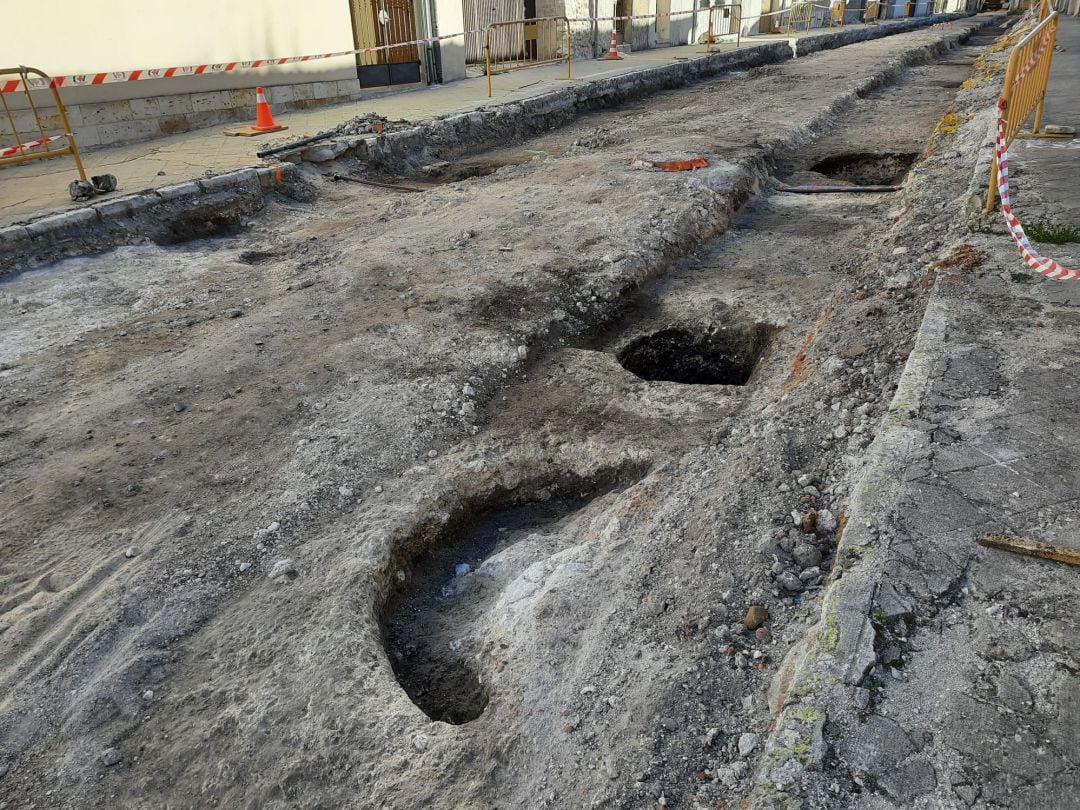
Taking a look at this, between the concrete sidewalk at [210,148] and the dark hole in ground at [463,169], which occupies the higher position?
the concrete sidewalk at [210,148]

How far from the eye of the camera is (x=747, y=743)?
2.17m

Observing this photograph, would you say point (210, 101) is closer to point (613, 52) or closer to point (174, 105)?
point (174, 105)

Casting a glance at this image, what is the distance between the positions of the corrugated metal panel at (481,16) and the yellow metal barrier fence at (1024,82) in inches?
517

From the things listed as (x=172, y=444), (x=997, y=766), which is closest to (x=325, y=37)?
(x=172, y=444)

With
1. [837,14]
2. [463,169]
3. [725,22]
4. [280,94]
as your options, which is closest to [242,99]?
[280,94]

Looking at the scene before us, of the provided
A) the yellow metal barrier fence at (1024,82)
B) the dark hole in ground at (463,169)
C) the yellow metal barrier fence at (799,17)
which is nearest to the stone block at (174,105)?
the dark hole in ground at (463,169)

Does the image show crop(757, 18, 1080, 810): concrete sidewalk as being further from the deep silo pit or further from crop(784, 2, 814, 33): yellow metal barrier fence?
crop(784, 2, 814, 33): yellow metal barrier fence

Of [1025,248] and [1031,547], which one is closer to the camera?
[1031,547]

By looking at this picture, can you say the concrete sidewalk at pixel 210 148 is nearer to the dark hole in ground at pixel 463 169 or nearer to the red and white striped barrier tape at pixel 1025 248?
the dark hole in ground at pixel 463 169

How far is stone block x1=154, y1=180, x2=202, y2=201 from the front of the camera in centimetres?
771

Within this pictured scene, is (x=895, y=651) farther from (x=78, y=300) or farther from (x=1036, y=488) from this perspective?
(x=78, y=300)

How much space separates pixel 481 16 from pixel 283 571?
18187 millimetres

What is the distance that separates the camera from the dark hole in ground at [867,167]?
9.38 meters

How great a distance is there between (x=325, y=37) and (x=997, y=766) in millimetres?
13506
